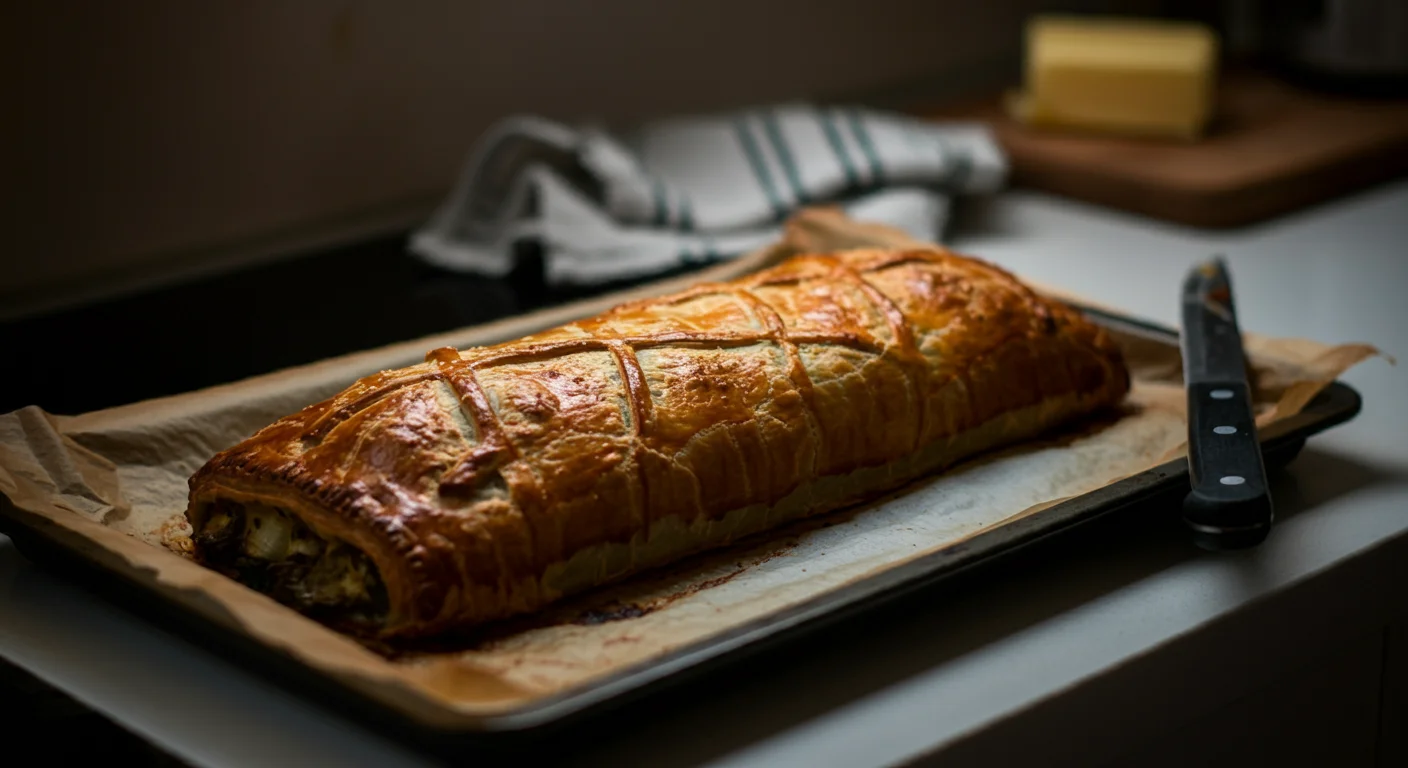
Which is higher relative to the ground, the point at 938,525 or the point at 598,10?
the point at 598,10

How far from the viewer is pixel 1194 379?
1152 mm

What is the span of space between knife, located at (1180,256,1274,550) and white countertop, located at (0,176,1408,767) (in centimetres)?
4

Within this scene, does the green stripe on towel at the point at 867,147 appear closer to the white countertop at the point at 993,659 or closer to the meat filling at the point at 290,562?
the white countertop at the point at 993,659

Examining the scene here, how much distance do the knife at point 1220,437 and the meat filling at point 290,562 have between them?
0.53 m

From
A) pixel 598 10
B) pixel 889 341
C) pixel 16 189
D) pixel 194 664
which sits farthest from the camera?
pixel 598 10

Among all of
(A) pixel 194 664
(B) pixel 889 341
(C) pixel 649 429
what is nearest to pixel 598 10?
(B) pixel 889 341

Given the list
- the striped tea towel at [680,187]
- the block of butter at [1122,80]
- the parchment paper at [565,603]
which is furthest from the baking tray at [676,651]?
the block of butter at [1122,80]

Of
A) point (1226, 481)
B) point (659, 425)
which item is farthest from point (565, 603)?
point (1226, 481)

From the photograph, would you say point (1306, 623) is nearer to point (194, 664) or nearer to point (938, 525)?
point (938, 525)

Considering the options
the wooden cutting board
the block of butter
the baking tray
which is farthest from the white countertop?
the block of butter

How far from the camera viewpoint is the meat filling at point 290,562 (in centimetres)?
94

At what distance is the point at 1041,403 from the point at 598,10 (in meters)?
1.03

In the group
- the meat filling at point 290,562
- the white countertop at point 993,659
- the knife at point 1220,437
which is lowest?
the white countertop at point 993,659

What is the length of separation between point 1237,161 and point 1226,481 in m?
1.02
